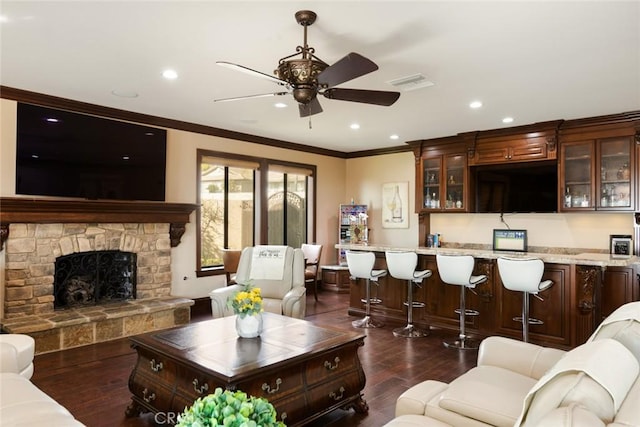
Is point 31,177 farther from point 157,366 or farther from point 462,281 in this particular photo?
point 462,281

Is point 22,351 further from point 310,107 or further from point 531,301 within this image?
point 531,301

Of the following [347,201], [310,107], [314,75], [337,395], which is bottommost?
[337,395]

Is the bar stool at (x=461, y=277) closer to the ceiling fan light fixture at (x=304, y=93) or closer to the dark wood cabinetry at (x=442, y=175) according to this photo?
the dark wood cabinetry at (x=442, y=175)

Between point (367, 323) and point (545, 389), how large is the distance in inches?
163

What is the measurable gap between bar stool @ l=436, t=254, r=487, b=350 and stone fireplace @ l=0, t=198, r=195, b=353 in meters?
3.10

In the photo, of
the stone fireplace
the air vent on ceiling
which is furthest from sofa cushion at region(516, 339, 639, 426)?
the stone fireplace

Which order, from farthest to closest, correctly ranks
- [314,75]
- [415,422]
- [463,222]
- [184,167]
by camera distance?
[463,222]
[184,167]
[314,75]
[415,422]

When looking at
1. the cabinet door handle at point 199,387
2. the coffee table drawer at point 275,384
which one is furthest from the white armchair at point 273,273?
the cabinet door handle at point 199,387

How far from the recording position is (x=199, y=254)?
19.1 feet

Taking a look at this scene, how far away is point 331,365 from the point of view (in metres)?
2.70

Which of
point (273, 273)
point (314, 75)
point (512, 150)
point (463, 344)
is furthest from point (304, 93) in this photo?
point (512, 150)

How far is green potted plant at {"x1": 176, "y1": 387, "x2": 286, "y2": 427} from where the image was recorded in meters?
1.01

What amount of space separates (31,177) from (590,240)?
676 centimetres

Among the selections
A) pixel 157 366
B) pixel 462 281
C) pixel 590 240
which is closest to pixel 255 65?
pixel 157 366
